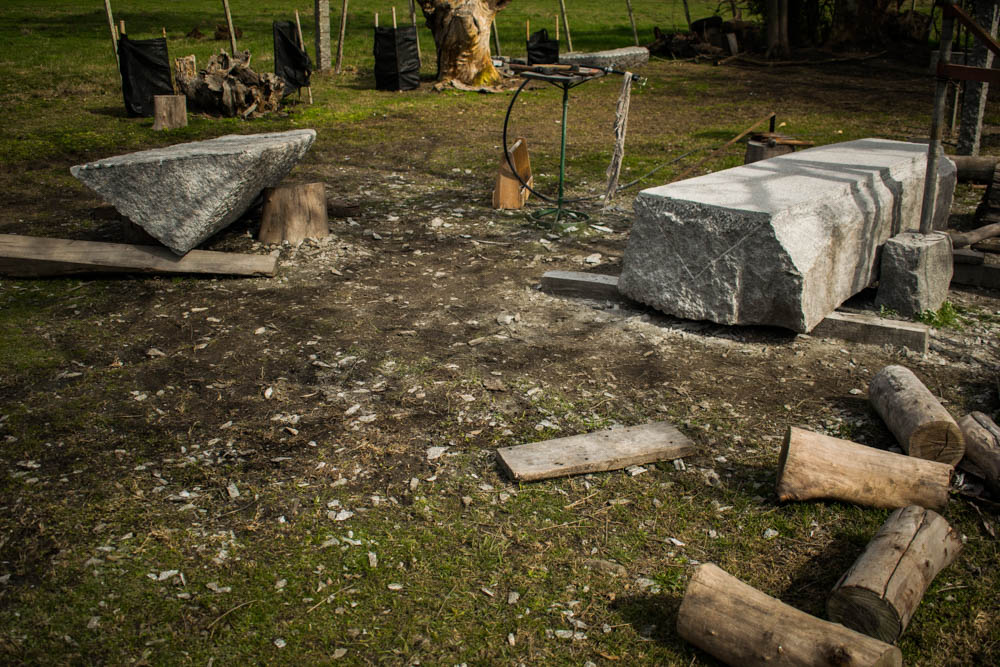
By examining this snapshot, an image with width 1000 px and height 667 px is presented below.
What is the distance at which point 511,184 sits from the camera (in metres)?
7.40

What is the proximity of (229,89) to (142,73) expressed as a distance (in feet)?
4.62

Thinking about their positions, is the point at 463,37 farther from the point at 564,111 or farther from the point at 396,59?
the point at 564,111

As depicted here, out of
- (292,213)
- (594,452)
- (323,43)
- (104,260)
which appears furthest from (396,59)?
(594,452)

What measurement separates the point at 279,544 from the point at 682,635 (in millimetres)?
1535

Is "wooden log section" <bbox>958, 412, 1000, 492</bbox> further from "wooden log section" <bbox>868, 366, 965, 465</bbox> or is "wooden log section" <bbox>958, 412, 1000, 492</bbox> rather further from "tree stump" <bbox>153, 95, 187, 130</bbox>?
"tree stump" <bbox>153, 95, 187, 130</bbox>

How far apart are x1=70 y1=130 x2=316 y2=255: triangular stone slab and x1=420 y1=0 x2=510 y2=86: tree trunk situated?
923cm

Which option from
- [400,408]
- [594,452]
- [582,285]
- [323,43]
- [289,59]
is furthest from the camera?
[323,43]

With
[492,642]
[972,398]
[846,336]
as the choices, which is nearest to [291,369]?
[492,642]

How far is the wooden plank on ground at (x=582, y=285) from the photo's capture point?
5.26m

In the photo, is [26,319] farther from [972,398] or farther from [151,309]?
[972,398]

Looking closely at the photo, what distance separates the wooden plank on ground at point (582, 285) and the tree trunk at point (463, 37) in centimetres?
986

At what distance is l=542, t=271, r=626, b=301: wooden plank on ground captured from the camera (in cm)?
526

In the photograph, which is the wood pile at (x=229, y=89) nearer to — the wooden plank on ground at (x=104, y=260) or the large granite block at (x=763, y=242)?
the wooden plank on ground at (x=104, y=260)

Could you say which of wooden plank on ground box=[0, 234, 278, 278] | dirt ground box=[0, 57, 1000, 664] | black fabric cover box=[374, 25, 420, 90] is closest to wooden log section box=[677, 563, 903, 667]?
dirt ground box=[0, 57, 1000, 664]
